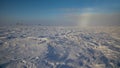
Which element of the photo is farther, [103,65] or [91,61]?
[91,61]

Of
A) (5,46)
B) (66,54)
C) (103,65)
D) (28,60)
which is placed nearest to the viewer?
(103,65)

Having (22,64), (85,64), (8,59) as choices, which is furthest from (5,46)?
(85,64)

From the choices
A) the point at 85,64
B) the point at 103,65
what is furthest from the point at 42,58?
the point at 103,65

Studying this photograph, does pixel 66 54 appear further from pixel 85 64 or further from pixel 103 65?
pixel 103 65

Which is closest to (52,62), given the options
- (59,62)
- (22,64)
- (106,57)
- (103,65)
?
(59,62)

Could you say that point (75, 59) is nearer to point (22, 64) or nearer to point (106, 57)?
point (106, 57)

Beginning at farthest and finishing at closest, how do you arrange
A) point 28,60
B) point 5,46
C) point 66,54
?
point 5,46, point 66,54, point 28,60

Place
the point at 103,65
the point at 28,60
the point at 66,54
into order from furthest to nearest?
the point at 66,54 → the point at 28,60 → the point at 103,65

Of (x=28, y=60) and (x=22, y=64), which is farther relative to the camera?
(x=28, y=60)
